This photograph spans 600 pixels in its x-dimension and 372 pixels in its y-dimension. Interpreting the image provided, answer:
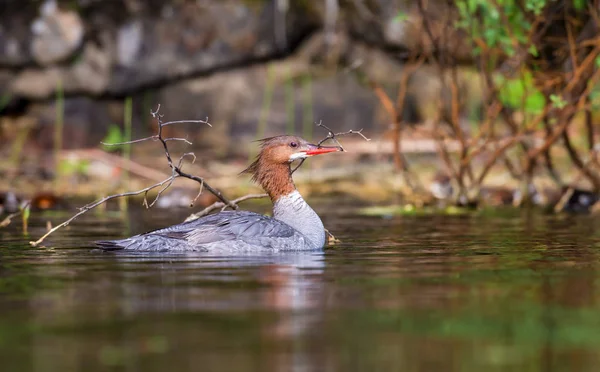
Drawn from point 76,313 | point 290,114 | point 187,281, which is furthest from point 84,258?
point 290,114

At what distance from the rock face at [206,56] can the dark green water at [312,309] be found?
734 centimetres

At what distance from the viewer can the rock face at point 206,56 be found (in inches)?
623

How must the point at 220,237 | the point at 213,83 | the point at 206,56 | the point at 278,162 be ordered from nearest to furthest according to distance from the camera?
the point at 220,237 < the point at 278,162 < the point at 206,56 < the point at 213,83

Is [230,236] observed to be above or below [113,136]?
below

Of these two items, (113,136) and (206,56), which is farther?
(206,56)

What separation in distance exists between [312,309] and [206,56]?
10.9 metres

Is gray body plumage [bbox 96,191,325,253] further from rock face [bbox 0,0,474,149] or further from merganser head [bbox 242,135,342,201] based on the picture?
rock face [bbox 0,0,474,149]

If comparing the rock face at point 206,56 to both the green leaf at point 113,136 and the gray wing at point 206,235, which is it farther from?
the gray wing at point 206,235

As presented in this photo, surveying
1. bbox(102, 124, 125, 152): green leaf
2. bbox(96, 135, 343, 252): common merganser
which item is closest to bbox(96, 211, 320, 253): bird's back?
bbox(96, 135, 343, 252): common merganser

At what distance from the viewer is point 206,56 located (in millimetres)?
16078

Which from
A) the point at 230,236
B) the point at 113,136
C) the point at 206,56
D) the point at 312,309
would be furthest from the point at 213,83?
the point at 312,309

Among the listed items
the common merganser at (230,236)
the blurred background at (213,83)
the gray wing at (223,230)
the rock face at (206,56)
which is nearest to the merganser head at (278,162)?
the common merganser at (230,236)

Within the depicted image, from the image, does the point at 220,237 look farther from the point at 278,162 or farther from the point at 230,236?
the point at 278,162

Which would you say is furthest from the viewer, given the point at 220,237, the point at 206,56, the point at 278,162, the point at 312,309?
the point at 206,56
